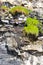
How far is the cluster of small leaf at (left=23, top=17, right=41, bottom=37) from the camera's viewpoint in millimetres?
14867

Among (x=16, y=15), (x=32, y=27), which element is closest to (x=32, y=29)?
(x=32, y=27)

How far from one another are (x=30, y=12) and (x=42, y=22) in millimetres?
2534

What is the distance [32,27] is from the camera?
15453mm

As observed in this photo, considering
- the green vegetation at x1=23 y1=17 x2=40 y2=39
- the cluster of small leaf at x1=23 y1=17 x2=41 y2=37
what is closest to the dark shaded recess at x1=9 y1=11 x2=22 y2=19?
the cluster of small leaf at x1=23 y1=17 x2=41 y2=37

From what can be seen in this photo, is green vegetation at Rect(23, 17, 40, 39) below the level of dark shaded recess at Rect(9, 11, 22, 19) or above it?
below

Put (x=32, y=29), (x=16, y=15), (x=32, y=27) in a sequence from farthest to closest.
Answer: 1. (x=16, y=15)
2. (x=32, y=27)
3. (x=32, y=29)

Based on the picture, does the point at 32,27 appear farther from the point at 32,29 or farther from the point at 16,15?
the point at 16,15

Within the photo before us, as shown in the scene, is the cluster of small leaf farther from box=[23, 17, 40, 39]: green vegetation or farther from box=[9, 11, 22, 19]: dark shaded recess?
box=[9, 11, 22, 19]: dark shaded recess

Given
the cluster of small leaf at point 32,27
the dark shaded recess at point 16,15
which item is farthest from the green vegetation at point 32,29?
the dark shaded recess at point 16,15

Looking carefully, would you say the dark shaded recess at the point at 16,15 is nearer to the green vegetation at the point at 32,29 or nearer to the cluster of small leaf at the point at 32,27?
the cluster of small leaf at the point at 32,27

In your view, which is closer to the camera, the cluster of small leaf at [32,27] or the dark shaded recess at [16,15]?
the cluster of small leaf at [32,27]

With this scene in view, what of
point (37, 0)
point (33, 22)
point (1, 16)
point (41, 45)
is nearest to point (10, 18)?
point (1, 16)

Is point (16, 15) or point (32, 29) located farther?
point (16, 15)

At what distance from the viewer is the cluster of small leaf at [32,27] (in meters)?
14.9
